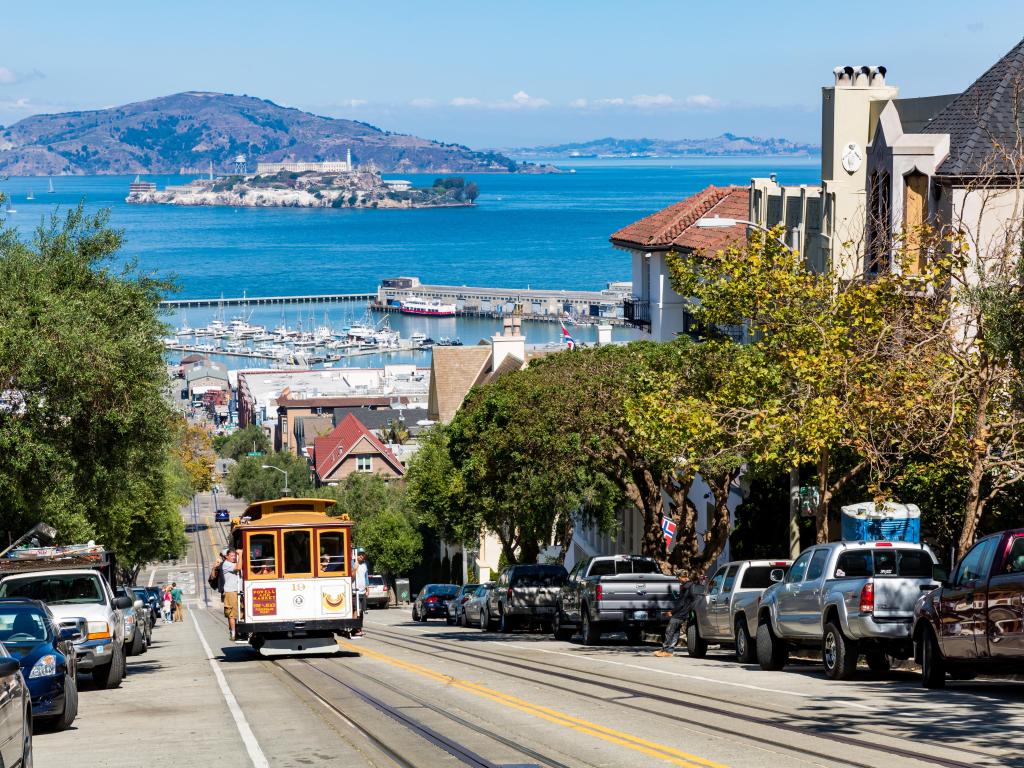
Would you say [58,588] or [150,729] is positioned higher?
[58,588]

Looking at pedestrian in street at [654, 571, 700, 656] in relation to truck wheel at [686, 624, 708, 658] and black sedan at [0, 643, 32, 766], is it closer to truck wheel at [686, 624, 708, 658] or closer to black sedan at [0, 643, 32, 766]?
truck wheel at [686, 624, 708, 658]

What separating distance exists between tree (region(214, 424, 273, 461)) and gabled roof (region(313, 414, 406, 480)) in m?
36.7

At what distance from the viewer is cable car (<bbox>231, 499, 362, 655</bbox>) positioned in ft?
86.5

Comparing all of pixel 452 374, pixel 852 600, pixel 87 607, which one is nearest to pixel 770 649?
pixel 852 600

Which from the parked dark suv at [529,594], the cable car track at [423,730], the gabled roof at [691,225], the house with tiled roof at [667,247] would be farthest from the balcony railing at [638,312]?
the cable car track at [423,730]

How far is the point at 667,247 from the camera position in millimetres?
48812

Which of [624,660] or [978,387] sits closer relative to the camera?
[978,387]

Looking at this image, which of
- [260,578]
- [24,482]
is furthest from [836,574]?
[24,482]

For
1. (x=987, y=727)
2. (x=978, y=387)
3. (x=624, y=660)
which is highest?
(x=978, y=387)

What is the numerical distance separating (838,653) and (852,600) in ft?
2.97

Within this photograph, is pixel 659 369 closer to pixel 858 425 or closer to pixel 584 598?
pixel 584 598

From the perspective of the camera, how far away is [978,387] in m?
22.2

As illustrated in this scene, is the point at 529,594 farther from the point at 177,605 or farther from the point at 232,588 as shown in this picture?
the point at 177,605

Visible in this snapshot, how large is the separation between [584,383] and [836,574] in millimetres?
14387
